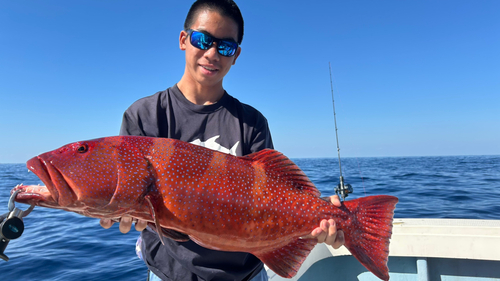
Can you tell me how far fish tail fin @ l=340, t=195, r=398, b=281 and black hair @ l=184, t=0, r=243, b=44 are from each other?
1966mm

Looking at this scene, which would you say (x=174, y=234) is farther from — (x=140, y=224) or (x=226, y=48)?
(x=226, y=48)

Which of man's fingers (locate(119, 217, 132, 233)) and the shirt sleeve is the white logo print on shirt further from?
man's fingers (locate(119, 217, 132, 233))

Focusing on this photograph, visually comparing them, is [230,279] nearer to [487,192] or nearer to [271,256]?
[271,256]

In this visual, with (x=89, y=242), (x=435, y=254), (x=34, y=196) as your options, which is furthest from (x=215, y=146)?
(x=89, y=242)

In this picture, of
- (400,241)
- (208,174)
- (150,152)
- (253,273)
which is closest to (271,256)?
(253,273)

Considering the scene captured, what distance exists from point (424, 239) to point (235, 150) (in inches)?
115

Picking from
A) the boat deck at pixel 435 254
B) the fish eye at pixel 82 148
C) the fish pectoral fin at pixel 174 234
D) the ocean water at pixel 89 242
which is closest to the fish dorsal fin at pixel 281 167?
the fish pectoral fin at pixel 174 234

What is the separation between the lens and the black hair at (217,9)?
107 inches

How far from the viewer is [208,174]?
2.06m

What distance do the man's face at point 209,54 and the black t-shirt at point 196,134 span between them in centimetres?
23

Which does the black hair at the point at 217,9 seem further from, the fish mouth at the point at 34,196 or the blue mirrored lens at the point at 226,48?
the fish mouth at the point at 34,196

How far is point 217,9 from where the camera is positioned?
8.94 feet

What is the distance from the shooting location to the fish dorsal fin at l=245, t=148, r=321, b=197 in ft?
7.72

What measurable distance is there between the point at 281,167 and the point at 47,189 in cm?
158
